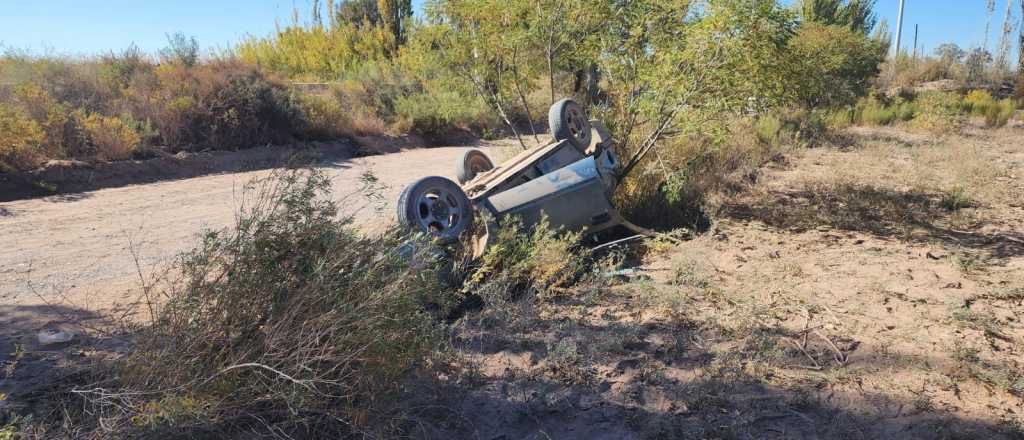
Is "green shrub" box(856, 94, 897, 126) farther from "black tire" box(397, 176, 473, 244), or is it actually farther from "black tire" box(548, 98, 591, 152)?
"black tire" box(397, 176, 473, 244)

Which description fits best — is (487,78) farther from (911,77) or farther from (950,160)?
(911,77)

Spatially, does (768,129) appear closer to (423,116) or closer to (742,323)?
(423,116)

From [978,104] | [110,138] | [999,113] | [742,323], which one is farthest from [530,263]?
[978,104]

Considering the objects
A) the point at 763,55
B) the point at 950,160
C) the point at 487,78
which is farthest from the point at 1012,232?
the point at 487,78

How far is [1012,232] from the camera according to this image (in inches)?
277

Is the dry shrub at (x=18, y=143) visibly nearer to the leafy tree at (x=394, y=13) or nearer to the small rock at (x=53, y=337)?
the small rock at (x=53, y=337)

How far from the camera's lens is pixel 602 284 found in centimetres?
581

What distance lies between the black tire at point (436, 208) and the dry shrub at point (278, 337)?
1919mm

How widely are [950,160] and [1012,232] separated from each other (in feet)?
16.6

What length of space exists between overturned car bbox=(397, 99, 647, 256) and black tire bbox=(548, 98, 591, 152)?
0.01 metres

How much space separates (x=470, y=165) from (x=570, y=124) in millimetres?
1592

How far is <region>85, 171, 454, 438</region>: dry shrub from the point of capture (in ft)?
9.78

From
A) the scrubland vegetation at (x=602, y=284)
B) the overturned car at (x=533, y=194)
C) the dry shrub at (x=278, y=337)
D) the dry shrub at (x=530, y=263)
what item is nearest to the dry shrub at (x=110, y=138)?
the scrubland vegetation at (x=602, y=284)

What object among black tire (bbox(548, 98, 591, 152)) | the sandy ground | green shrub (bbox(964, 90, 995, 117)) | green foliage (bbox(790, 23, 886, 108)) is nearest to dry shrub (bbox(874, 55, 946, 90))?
green shrub (bbox(964, 90, 995, 117))
